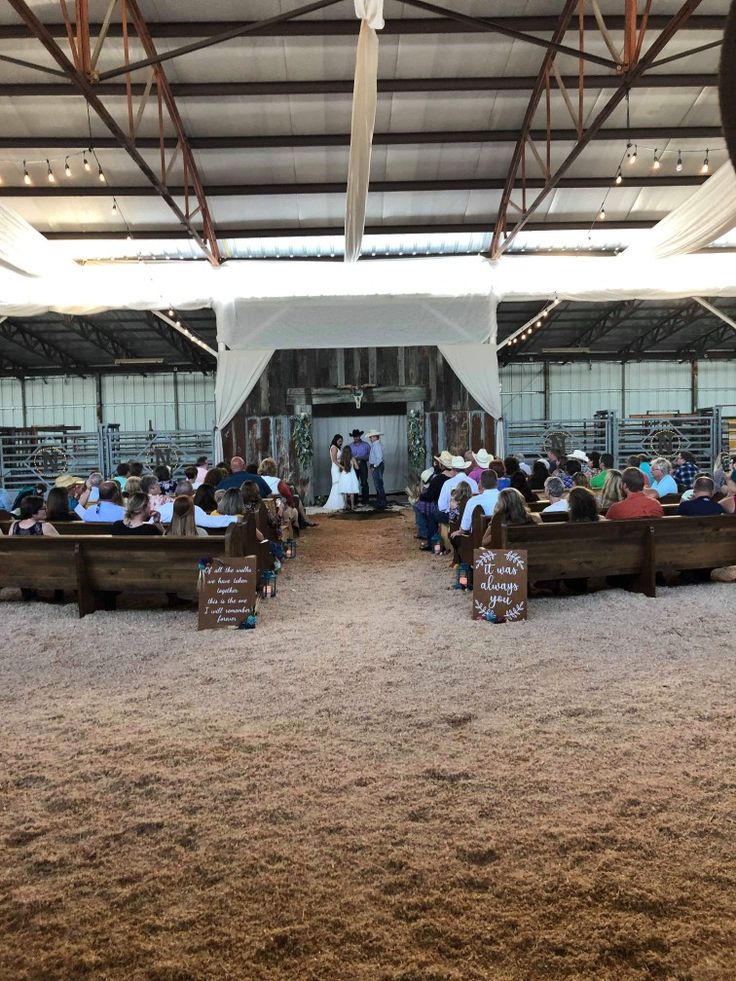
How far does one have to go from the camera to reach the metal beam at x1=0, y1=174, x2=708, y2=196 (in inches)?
439

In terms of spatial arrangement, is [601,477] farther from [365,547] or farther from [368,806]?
[368,806]

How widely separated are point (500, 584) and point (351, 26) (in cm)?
699

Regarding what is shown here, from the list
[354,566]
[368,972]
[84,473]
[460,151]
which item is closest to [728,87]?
[368,972]

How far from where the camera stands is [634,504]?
5.98 m

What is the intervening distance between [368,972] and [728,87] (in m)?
1.99

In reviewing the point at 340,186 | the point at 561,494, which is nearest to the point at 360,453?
the point at 340,186

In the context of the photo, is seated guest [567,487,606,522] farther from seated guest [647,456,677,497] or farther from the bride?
the bride

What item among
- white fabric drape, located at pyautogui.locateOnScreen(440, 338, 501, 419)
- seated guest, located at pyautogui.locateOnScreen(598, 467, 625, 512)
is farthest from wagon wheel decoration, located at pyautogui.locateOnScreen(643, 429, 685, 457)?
seated guest, located at pyautogui.locateOnScreen(598, 467, 625, 512)

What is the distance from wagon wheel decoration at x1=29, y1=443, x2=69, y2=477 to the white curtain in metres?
3.35

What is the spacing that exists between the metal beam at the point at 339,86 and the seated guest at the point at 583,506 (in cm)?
620

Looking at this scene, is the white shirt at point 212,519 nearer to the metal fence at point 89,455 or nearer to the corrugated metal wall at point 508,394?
the metal fence at point 89,455

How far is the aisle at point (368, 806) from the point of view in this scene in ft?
6.12

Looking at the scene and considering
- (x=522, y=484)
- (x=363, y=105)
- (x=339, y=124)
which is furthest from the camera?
(x=339, y=124)

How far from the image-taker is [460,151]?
1112cm
